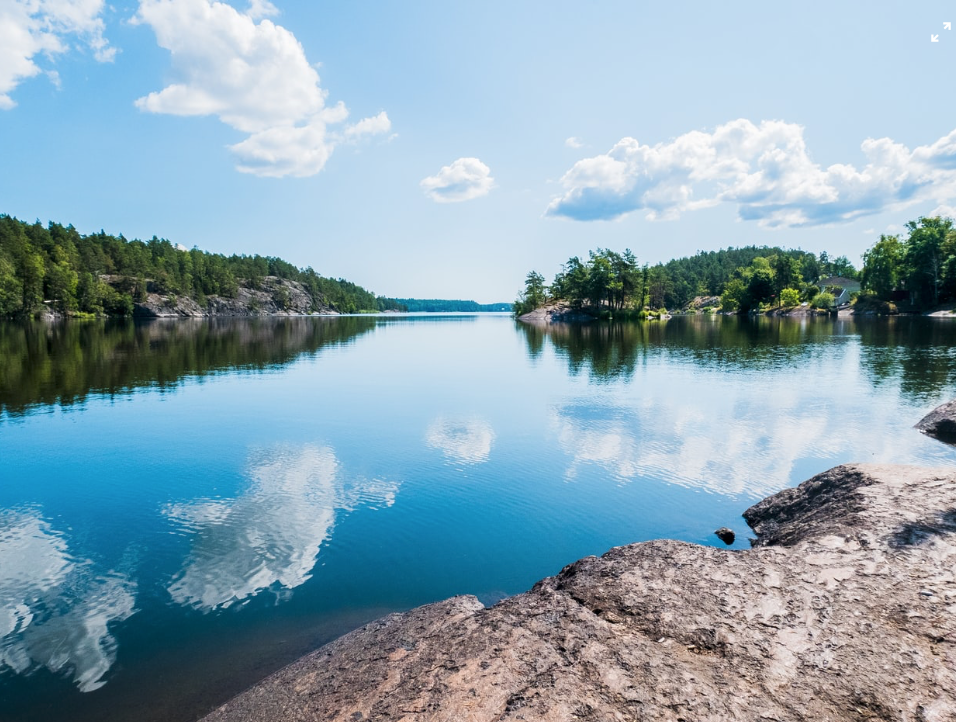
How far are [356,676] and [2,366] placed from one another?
174ft

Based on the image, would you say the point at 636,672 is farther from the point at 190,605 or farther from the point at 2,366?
the point at 2,366

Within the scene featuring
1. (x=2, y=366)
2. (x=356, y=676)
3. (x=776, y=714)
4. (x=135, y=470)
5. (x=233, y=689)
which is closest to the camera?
(x=776, y=714)

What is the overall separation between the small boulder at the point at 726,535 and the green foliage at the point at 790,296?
592 ft

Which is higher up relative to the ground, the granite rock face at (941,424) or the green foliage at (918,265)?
the green foliage at (918,265)

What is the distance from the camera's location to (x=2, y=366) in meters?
43.5

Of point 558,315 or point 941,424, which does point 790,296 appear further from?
point 941,424

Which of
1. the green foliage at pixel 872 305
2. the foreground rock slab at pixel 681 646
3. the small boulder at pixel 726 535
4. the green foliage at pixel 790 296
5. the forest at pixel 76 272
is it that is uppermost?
the forest at pixel 76 272

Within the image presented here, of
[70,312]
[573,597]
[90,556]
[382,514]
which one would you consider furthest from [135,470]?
[70,312]

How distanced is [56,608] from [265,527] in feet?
14.9

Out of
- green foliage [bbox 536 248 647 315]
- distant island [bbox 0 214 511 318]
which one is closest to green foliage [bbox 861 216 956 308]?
green foliage [bbox 536 248 647 315]

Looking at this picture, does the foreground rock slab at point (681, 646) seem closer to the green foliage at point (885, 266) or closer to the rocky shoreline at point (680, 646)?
the rocky shoreline at point (680, 646)

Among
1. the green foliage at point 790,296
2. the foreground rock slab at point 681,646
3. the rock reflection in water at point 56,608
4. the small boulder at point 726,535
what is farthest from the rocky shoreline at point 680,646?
the green foliage at point 790,296

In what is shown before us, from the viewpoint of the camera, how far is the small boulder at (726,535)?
1312 centimetres

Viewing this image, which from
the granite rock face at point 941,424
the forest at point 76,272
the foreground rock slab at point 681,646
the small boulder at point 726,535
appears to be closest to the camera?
the foreground rock slab at point 681,646
